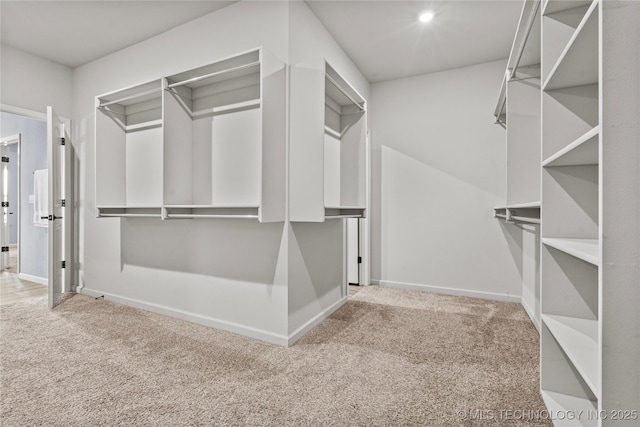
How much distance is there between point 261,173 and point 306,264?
0.91 metres

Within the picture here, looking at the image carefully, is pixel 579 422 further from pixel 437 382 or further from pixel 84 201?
pixel 84 201

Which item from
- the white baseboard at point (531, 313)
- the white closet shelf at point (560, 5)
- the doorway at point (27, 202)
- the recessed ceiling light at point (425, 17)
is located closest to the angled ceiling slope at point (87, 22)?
the doorway at point (27, 202)

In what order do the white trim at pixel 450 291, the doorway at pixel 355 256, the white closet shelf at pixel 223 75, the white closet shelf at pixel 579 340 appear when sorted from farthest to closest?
the doorway at pixel 355 256, the white trim at pixel 450 291, the white closet shelf at pixel 223 75, the white closet shelf at pixel 579 340

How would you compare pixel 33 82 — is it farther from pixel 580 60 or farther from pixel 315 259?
pixel 580 60

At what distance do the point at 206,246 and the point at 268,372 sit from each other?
4.09 feet

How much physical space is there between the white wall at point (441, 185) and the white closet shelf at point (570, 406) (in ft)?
6.56

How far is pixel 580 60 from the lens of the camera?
1293 millimetres

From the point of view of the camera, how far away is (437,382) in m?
1.80

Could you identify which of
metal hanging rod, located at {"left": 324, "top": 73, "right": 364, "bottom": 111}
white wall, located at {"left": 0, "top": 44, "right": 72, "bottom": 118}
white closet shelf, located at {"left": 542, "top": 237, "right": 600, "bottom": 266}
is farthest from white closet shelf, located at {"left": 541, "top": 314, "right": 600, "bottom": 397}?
white wall, located at {"left": 0, "top": 44, "right": 72, "bottom": 118}

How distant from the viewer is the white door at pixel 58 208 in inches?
122

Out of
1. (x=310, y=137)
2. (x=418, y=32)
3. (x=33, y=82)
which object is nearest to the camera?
(x=310, y=137)

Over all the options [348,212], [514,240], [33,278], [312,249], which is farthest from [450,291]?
[33,278]

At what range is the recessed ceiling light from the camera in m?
2.70

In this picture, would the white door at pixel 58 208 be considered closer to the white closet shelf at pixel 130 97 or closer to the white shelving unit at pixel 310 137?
the white closet shelf at pixel 130 97
